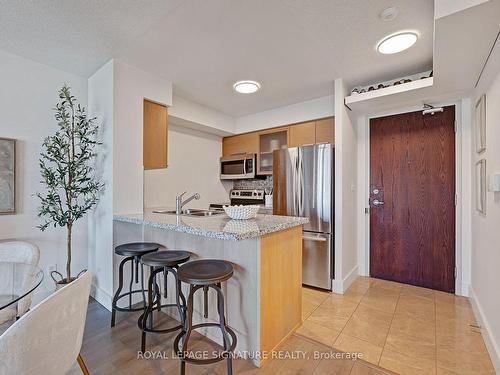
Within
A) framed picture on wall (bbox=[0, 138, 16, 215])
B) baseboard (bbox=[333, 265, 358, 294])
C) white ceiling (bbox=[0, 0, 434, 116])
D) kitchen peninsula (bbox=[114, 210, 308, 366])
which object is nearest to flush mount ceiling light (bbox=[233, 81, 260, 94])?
white ceiling (bbox=[0, 0, 434, 116])

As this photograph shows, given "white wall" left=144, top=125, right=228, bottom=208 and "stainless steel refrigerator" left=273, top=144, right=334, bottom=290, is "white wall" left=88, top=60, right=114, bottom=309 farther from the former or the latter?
"stainless steel refrigerator" left=273, top=144, right=334, bottom=290

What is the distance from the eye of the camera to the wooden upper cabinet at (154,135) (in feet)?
8.98

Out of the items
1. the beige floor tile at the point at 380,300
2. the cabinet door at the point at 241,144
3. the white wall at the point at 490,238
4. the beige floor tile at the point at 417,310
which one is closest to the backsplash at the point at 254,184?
the cabinet door at the point at 241,144

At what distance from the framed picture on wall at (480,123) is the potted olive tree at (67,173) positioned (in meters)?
3.48

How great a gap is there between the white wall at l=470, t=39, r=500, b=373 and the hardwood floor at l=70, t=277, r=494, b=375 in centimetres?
15

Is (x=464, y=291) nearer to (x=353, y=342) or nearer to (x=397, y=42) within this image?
(x=353, y=342)

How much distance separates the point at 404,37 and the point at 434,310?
2529 mm

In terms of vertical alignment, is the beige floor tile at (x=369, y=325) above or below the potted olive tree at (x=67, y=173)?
below

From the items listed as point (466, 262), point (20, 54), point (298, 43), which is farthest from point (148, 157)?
point (466, 262)

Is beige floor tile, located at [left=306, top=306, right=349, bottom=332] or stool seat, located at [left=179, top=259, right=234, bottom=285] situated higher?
stool seat, located at [left=179, top=259, right=234, bottom=285]

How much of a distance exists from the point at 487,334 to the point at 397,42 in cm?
241

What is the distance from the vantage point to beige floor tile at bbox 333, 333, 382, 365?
173cm

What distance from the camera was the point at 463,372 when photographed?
1588mm

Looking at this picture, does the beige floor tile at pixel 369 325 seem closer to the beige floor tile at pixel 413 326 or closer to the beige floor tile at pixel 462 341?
the beige floor tile at pixel 413 326
